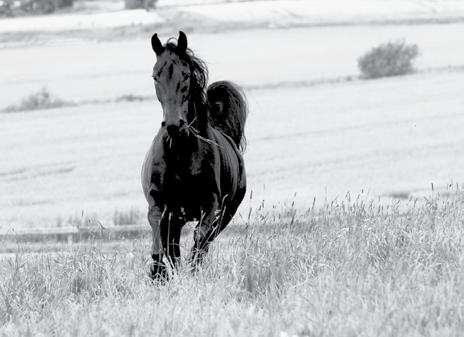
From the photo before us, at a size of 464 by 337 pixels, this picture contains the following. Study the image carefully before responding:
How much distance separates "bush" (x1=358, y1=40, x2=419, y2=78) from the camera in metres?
18.6

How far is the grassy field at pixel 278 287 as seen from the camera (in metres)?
4.62

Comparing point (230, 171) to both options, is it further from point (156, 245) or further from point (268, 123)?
point (268, 123)

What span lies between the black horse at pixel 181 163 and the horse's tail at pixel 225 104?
81 centimetres

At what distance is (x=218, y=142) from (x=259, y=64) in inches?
497

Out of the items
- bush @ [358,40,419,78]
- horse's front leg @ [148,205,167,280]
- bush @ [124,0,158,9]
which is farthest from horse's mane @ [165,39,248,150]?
bush @ [358,40,419,78]

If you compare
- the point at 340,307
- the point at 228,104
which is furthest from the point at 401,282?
Result: the point at 228,104

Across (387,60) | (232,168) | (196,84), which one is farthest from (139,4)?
(196,84)

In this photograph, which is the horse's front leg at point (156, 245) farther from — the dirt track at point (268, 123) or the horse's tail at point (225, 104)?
the dirt track at point (268, 123)

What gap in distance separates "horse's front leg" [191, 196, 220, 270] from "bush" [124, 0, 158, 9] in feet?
39.1

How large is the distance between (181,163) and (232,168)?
0.77 m

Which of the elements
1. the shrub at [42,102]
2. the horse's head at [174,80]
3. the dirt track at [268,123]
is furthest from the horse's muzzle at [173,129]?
the shrub at [42,102]

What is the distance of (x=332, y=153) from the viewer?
1495 cm

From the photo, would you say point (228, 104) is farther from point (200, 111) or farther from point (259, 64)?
point (259, 64)

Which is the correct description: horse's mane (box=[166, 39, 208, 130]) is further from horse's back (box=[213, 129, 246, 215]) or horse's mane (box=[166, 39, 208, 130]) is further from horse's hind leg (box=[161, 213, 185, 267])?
horse's hind leg (box=[161, 213, 185, 267])
